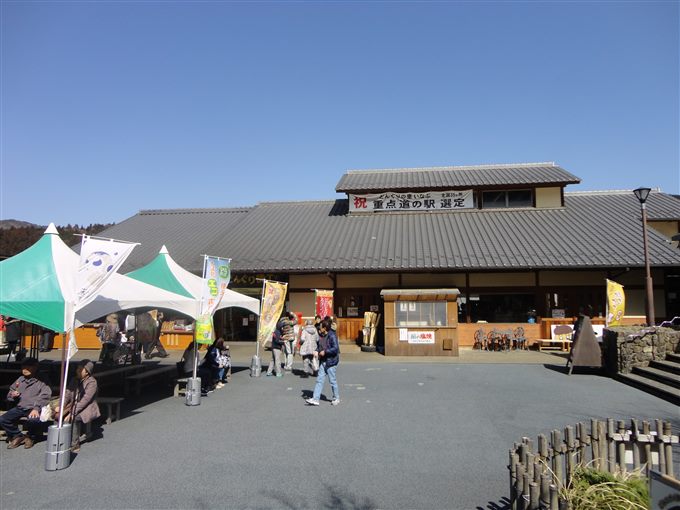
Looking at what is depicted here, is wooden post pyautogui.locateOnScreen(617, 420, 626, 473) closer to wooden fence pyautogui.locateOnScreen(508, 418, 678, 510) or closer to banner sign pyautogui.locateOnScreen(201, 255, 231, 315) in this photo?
wooden fence pyautogui.locateOnScreen(508, 418, 678, 510)

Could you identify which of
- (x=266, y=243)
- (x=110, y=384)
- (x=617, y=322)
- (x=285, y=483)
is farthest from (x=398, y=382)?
(x=266, y=243)

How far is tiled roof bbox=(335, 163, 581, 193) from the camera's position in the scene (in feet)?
66.3

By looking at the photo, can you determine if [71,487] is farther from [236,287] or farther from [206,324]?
[236,287]

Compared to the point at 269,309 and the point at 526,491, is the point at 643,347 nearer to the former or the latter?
the point at 269,309

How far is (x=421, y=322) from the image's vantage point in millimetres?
14930

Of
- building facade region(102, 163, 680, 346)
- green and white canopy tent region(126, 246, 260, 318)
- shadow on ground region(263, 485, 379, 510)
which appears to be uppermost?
building facade region(102, 163, 680, 346)

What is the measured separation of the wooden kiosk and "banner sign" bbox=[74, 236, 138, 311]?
994 centimetres

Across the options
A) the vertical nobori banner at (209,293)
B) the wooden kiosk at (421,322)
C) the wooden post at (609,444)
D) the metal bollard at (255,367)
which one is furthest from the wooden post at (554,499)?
the wooden kiosk at (421,322)

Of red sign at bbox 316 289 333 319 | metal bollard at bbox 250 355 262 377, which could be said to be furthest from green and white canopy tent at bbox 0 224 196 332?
red sign at bbox 316 289 333 319

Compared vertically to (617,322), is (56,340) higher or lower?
lower

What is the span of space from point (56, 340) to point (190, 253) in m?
6.42

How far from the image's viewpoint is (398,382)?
34.1 ft

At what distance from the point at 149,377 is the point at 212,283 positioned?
2.61 metres

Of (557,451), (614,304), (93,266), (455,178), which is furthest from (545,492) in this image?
(455,178)
